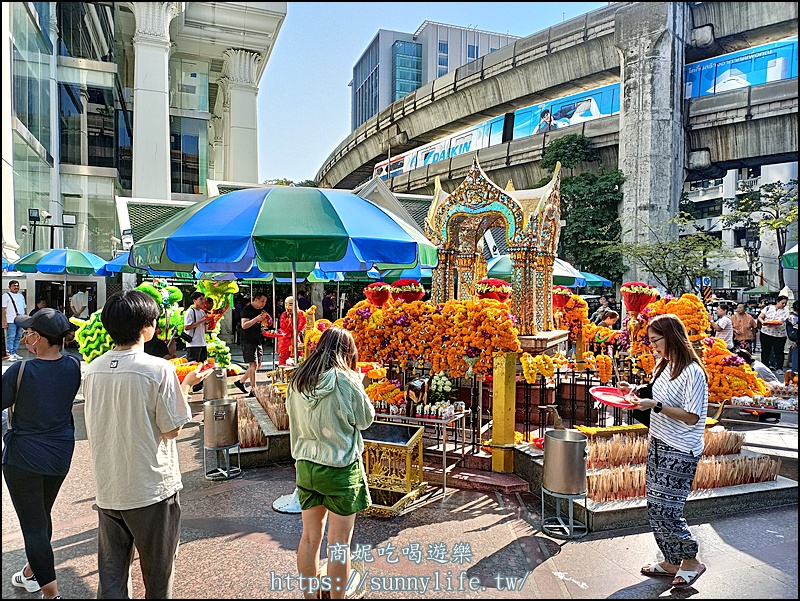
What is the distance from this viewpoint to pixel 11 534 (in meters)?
4.00

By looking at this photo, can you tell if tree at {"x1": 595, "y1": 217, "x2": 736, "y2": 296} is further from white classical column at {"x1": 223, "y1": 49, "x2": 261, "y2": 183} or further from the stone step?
the stone step

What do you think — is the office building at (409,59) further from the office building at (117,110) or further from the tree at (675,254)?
the tree at (675,254)

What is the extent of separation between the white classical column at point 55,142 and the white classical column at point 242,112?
21.4 feet

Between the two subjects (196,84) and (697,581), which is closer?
(697,581)

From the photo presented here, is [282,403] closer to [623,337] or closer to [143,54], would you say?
[623,337]

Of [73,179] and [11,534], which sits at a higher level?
[73,179]

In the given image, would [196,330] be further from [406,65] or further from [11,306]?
[406,65]

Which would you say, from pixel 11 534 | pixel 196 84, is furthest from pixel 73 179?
pixel 11 534

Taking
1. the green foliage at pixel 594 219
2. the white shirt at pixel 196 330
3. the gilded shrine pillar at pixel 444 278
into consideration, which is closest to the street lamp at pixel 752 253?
the green foliage at pixel 594 219

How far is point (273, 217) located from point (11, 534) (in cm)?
304

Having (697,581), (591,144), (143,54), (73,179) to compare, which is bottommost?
(697,581)

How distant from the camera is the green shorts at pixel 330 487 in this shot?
10.1 ft

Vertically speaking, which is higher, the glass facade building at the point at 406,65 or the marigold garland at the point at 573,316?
the glass facade building at the point at 406,65

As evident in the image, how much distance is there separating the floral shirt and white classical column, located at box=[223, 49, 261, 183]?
1925 centimetres
